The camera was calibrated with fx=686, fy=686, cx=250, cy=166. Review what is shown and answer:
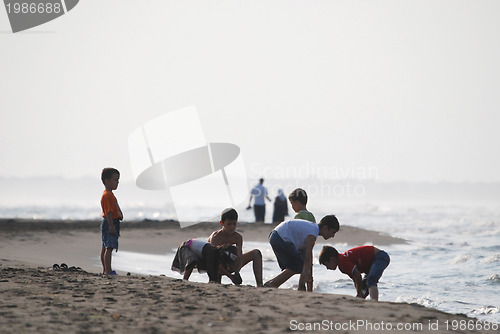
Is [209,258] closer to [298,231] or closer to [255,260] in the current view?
[255,260]

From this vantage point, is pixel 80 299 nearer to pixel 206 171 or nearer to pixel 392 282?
pixel 392 282

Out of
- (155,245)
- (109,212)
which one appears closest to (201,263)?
(109,212)

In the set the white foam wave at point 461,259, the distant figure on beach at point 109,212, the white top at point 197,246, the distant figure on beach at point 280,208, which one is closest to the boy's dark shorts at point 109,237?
the distant figure on beach at point 109,212

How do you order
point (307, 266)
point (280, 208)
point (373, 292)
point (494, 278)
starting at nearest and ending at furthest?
point (373, 292), point (307, 266), point (494, 278), point (280, 208)

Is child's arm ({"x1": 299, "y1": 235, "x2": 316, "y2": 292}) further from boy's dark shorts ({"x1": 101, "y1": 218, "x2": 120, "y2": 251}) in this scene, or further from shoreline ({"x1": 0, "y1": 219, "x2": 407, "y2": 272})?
shoreline ({"x1": 0, "y1": 219, "x2": 407, "y2": 272})

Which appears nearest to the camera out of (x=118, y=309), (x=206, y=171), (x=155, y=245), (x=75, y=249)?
(x=118, y=309)

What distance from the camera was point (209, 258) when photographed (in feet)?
26.3

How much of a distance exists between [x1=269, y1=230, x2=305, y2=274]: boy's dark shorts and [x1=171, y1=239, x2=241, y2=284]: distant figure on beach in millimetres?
508

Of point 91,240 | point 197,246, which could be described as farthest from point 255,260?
point 91,240

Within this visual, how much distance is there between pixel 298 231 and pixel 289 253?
0.28 m

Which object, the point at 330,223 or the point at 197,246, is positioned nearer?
the point at 330,223

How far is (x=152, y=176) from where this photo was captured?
21.6 meters

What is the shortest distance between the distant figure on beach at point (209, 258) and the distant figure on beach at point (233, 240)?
12 centimetres

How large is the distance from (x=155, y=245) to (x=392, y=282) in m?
7.56
